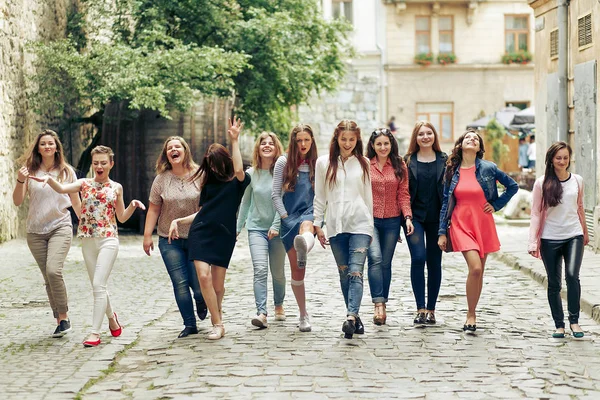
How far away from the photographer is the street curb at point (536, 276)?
948 cm

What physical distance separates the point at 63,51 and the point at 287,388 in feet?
43.2

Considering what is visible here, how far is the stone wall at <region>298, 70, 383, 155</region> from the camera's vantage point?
34.3m

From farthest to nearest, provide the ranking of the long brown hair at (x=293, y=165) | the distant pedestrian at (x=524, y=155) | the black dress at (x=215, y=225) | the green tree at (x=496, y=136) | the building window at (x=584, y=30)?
the green tree at (x=496, y=136) < the distant pedestrian at (x=524, y=155) < the building window at (x=584, y=30) < the long brown hair at (x=293, y=165) < the black dress at (x=215, y=225)

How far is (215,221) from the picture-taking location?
826 cm

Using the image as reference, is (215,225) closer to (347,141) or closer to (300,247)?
(300,247)

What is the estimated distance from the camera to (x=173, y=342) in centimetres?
812

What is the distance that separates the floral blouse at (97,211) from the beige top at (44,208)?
30cm

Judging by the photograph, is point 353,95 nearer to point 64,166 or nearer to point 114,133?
point 114,133

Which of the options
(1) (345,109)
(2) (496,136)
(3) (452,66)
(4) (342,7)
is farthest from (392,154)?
(3) (452,66)

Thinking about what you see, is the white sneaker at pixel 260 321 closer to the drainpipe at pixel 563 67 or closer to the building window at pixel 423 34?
the drainpipe at pixel 563 67

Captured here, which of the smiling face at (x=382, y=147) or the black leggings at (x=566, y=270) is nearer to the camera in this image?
the black leggings at (x=566, y=270)

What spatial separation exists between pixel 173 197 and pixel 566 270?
3092mm

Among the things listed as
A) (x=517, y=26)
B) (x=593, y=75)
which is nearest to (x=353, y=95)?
(x=517, y=26)

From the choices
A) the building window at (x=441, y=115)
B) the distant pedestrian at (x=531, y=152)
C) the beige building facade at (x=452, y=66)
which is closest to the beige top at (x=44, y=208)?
the distant pedestrian at (x=531, y=152)
